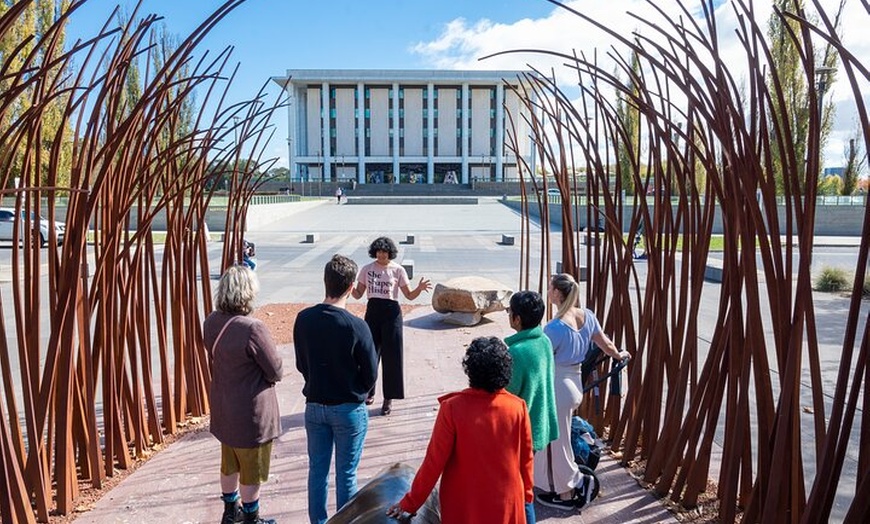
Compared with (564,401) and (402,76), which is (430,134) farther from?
(564,401)

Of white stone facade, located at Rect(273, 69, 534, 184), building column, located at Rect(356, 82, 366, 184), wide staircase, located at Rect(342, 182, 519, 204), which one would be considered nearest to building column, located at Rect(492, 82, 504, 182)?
white stone facade, located at Rect(273, 69, 534, 184)

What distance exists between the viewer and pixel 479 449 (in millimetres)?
2348

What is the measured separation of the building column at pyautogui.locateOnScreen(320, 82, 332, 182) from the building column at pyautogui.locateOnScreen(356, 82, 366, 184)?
3.03m

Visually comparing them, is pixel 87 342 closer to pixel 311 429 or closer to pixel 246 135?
pixel 311 429

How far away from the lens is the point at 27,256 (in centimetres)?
338

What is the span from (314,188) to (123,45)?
59250 mm

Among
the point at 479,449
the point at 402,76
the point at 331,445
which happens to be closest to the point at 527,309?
the point at 479,449

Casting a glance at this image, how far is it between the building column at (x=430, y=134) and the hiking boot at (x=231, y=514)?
68982 mm

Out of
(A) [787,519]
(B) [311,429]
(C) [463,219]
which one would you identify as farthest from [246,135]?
(C) [463,219]

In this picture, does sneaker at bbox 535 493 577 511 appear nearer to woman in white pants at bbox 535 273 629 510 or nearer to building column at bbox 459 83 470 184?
woman in white pants at bbox 535 273 629 510

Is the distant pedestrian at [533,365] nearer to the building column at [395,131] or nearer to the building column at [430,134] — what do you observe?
the building column at [395,131]

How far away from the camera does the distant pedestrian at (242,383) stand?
10.1ft

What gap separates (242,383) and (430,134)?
229 ft

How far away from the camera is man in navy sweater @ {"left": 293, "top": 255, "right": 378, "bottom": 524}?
121 inches
